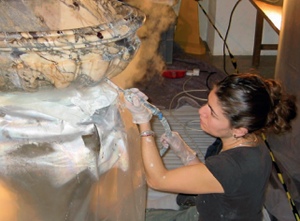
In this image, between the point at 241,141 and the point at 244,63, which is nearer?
the point at 241,141

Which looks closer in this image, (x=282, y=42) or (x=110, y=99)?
(x=110, y=99)

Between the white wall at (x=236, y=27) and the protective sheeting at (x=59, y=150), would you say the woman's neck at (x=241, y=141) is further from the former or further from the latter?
the white wall at (x=236, y=27)

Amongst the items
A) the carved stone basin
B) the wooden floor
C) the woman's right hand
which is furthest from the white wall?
the carved stone basin

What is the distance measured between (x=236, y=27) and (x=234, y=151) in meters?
2.18

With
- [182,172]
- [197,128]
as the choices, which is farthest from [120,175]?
[197,128]

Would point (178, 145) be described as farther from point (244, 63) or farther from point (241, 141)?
point (244, 63)

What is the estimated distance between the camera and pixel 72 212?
1012 millimetres

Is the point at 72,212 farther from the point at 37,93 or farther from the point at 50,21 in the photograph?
the point at 50,21

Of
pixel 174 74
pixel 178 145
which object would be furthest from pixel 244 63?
pixel 178 145

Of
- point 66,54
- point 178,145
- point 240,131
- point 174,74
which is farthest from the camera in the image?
point 174,74

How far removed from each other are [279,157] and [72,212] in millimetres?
1102

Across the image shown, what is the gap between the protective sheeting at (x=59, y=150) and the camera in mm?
900

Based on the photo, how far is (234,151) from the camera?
44.6 inches

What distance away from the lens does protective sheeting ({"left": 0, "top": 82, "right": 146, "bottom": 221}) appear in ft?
2.95
